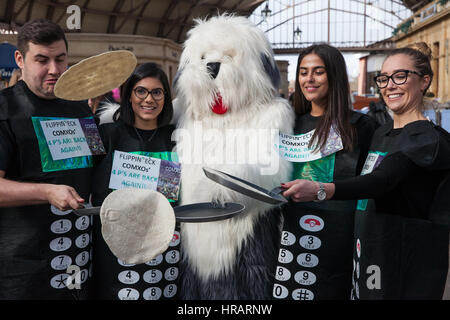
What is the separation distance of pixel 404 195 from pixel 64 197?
125cm

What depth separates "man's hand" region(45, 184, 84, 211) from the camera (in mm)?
1321

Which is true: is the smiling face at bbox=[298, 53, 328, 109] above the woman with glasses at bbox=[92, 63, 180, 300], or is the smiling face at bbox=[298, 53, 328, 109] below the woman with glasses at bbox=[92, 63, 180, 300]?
above

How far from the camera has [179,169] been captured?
75.5 inches

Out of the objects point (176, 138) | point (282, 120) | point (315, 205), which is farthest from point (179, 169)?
point (315, 205)

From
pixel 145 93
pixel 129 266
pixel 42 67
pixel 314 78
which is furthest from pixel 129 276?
pixel 314 78

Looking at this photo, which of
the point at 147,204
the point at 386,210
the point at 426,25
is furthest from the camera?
the point at 426,25

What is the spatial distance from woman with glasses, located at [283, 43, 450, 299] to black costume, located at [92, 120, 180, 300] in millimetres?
767

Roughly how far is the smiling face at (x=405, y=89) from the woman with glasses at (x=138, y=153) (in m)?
1.00

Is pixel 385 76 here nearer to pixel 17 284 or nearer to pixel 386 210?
pixel 386 210

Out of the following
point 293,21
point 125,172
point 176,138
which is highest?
point 293,21

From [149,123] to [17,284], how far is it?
2.93 ft

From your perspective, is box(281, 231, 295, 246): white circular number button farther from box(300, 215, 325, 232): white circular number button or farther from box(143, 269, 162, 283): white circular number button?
box(143, 269, 162, 283): white circular number button

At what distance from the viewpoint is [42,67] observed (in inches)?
66.1

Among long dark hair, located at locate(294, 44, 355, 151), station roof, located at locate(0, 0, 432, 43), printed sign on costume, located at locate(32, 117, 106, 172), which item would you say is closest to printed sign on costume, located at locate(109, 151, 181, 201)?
printed sign on costume, located at locate(32, 117, 106, 172)
